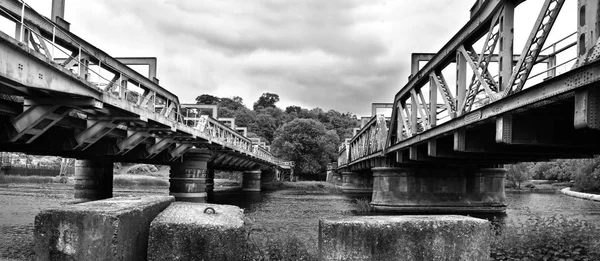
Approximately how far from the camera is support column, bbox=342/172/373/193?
69.2 metres

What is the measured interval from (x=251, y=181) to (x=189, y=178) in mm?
36370

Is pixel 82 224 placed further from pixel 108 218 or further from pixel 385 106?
pixel 385 106

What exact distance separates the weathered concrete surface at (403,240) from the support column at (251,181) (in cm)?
6443

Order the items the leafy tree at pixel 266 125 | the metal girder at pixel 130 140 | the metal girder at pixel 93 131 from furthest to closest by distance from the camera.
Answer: the leafy tree at pixel 266 125
the metal girder at pixel 130 140
the metal girder at pixel 93 131

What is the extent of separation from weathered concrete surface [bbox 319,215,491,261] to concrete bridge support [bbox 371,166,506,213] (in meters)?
25.0

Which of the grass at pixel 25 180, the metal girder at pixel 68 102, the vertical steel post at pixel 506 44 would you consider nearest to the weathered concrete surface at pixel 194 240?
the vertical steel post at pixel 506 44

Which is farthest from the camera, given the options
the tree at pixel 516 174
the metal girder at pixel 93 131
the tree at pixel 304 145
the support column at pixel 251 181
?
the tree at pixel 304 145

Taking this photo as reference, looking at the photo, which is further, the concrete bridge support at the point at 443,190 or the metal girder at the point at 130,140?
the concrete bridge support at the point at 443,190

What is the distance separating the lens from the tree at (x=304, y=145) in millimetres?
90062

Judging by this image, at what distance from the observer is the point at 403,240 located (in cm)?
451

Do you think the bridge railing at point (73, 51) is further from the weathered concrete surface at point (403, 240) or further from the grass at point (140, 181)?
the grass at point (140, 181)

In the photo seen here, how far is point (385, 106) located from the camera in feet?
182

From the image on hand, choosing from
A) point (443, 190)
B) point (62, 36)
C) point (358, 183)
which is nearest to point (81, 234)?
point (62, 36)

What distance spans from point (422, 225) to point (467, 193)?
26845 mm
